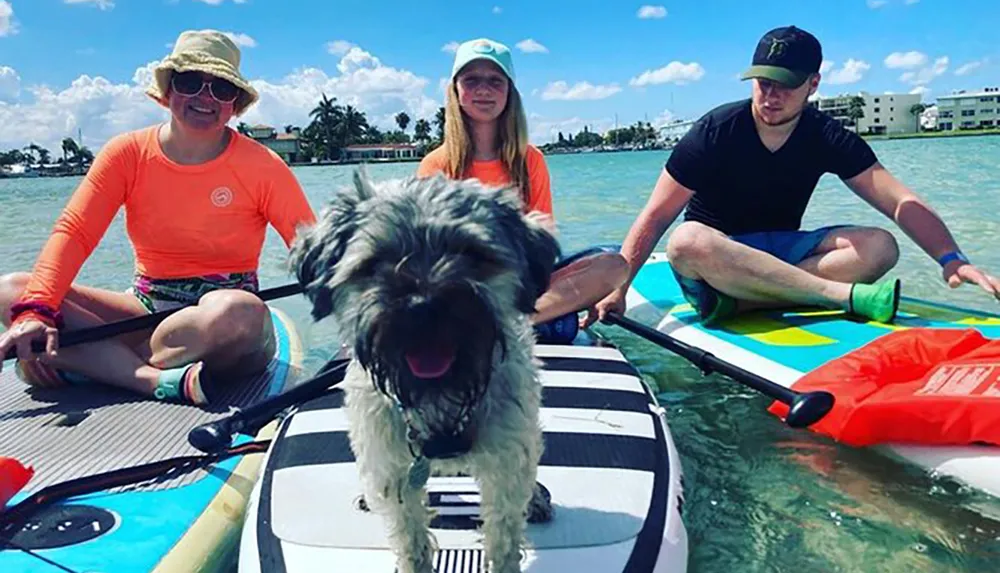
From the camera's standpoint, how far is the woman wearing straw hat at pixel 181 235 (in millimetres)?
4723

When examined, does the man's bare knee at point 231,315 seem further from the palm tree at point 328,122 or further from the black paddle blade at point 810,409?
the palm tree at point 328,122

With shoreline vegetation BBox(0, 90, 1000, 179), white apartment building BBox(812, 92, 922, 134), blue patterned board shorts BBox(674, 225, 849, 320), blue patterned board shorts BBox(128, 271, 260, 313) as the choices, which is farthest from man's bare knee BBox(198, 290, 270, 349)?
white apartment building BBox(812, 92, 922, 134)

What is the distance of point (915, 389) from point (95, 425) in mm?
4507

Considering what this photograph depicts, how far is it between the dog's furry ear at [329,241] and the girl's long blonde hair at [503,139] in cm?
293

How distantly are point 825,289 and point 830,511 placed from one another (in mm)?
2306

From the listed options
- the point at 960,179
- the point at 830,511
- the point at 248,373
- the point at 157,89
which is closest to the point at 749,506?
the point at 830,511

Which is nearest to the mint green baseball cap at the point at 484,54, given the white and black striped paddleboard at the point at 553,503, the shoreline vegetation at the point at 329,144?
the white and black striped paddleboard at the point at 553,503

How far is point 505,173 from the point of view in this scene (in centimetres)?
549

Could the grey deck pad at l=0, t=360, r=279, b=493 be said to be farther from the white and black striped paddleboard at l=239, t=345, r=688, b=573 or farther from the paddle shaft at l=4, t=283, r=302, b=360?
the white and black striped paddleboard at l=239, t=345, r=688, b=573

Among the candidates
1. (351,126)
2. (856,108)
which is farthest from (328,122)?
(856,108)

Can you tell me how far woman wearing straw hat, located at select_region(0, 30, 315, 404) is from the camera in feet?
15.5

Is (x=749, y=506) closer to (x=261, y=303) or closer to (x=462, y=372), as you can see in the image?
(x=462, y=372)

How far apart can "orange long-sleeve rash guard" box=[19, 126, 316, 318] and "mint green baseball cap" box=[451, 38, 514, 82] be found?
1.42 meters

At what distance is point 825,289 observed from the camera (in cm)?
581
